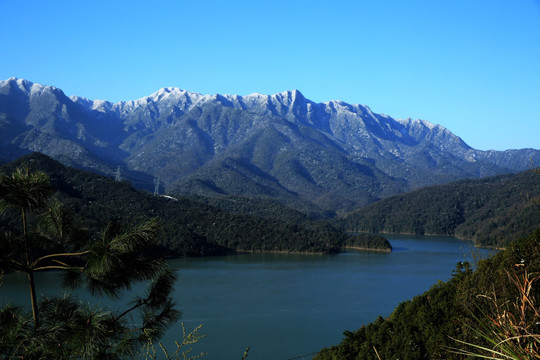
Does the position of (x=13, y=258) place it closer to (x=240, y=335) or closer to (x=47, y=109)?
(x=240, y=335)

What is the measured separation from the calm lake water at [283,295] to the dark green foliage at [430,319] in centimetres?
91

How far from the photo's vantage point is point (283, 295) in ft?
82.6

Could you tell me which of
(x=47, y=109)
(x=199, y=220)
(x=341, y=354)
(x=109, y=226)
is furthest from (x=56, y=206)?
(x=47, y=109)

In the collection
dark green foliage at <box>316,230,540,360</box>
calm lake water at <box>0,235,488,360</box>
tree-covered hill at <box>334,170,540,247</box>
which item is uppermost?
tree-covered hill at <box>334,170,540,247</box>

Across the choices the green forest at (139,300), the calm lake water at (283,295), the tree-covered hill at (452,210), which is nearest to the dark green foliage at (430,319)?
the green forest at (139,300)

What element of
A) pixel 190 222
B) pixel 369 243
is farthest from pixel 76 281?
pixel 369 243

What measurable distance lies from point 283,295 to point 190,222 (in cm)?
2563

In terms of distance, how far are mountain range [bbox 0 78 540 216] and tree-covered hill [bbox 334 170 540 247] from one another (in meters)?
11.2

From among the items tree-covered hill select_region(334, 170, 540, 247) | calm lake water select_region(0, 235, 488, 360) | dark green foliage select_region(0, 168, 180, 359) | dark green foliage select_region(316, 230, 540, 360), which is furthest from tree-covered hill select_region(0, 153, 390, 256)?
dark green foliage select_region(0, 168, 180, 359)

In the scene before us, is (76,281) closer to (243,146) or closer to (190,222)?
(190,222)

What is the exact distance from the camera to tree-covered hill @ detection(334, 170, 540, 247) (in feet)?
208

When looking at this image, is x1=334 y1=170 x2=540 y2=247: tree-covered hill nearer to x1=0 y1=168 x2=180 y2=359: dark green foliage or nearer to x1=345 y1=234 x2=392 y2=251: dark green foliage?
x1=345 y1=234 x2=392 y2=251: dark green foliage

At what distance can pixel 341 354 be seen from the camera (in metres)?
9.63

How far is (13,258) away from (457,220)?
71.3m
